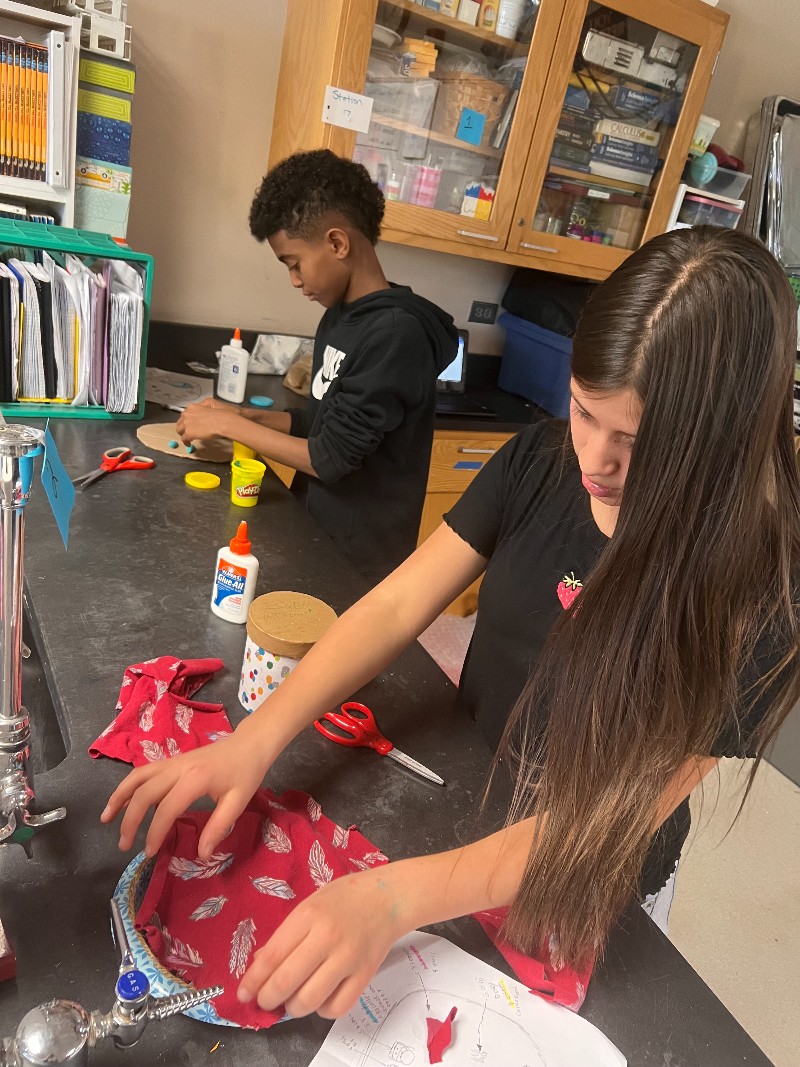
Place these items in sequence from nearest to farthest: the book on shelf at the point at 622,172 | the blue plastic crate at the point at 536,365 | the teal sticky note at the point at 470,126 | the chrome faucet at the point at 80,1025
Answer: the chrome faucet at the point at 80,1025
the teal sticky note at the point at 470,126
the book on shelf at the point at 622,172
the blue plastic crate at the point at 536,365

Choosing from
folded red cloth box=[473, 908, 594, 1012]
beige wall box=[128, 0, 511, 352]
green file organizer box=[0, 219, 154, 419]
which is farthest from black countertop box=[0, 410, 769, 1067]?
beige wall box=[128, 0, 511, 352]

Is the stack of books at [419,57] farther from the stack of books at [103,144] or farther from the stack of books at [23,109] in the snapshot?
the stack of books at [23,109]

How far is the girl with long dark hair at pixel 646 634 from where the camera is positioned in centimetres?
62

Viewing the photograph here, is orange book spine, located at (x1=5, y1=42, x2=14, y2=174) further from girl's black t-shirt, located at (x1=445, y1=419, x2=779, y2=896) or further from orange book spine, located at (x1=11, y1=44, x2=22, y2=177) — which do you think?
girl's black t-shirt, located at (x1=445, y1=419, x2=779, y2=896)

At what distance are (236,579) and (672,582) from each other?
540 mm

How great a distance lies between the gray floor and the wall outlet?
1679 mm

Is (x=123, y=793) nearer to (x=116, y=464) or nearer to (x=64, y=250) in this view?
(x=116, y=464)

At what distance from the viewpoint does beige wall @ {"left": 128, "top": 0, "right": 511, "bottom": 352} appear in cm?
195

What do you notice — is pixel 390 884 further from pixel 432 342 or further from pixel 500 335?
pixel 500 335

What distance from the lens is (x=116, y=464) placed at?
1386 millimetres

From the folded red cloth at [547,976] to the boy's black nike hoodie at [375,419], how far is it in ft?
2.57

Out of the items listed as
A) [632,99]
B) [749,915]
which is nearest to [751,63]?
[632,99]

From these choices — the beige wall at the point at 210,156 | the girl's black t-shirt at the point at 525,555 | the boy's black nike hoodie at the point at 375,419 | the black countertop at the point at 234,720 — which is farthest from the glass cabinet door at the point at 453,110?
the girl's black t-shirt at the point at 525,555

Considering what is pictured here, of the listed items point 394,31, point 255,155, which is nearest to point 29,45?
point 255,155
